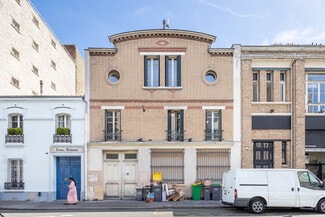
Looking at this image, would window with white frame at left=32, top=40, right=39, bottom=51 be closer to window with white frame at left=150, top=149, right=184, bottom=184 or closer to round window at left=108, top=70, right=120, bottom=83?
round window at left=108, top=70, right=120, bottom=83

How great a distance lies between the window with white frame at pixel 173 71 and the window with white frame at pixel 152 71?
61 cm

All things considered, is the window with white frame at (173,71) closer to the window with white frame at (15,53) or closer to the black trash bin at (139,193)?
the black trash bin at (139,193)

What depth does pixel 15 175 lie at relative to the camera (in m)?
15.8

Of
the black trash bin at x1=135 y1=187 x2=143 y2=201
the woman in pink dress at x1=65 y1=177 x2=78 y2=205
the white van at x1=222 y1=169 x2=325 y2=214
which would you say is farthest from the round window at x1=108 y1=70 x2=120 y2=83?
the white van at x1=222 y1=169 x2=325 y2=214

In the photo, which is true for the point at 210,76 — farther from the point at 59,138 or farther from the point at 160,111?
the point at 59,138

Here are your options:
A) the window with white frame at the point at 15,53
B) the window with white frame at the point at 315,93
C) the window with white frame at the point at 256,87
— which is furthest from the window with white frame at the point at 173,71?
the window with white frame at the point at 15,53

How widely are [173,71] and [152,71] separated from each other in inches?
50.8

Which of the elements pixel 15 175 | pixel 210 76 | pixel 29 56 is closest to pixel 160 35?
pixel 210 76

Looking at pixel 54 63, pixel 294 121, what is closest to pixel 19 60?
pixel 54 63

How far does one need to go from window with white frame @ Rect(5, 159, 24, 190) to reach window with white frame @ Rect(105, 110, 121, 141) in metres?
5.30

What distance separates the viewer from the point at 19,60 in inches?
853

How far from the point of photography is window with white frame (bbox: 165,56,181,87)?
Answer: 54.3 feet

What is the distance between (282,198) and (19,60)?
2085cm

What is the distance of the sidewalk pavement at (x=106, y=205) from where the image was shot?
530 inches
